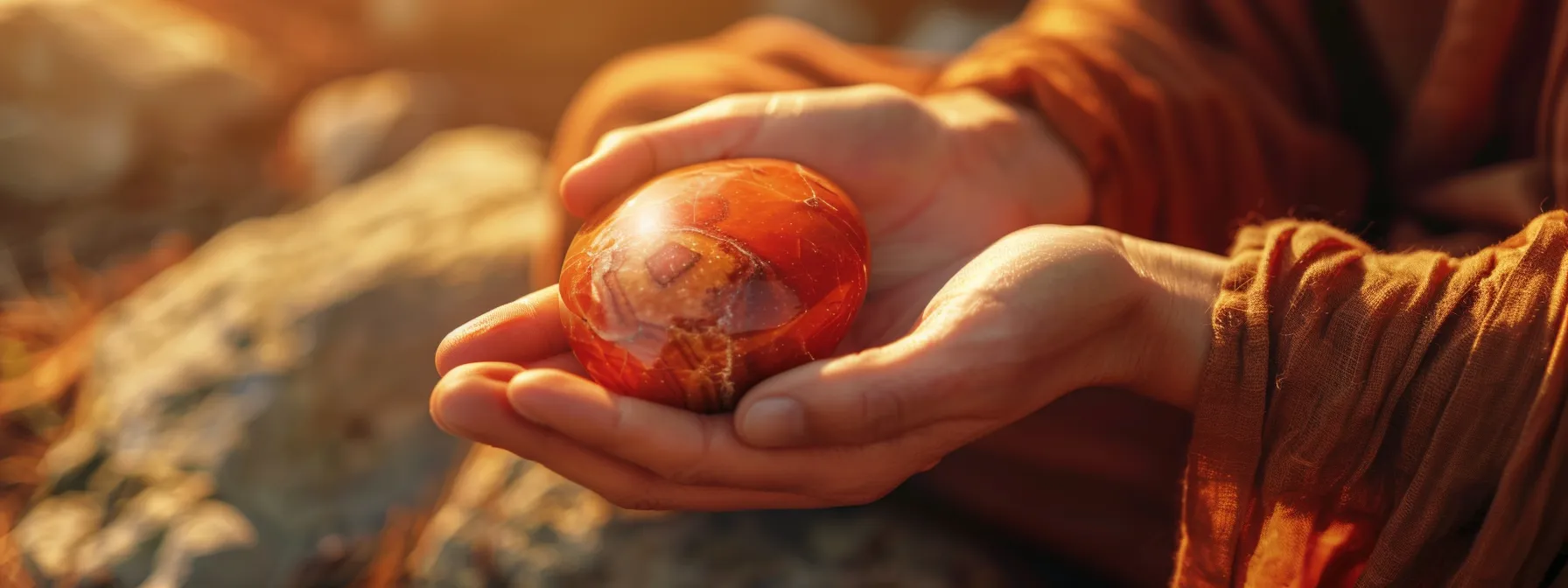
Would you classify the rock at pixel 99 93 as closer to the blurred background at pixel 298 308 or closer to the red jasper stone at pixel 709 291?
the blurred background at pixel 298 308

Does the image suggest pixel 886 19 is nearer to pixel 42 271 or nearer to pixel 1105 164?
pixel 1105 164

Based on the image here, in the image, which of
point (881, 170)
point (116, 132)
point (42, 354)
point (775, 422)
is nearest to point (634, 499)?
point (775, 422)

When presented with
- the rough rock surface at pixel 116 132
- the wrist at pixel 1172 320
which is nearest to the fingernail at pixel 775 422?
the wrist at pixel 1172 320

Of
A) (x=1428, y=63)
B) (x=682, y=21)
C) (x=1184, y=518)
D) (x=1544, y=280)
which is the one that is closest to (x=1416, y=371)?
(x=1544, y=280)

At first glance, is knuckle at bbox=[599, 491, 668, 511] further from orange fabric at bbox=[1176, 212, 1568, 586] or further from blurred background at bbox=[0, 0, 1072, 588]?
orange fabric at bbox=[1176, 212, 1568, 586]

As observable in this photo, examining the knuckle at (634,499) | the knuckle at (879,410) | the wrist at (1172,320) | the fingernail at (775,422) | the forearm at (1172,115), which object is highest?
the forearm at (1172,115)
